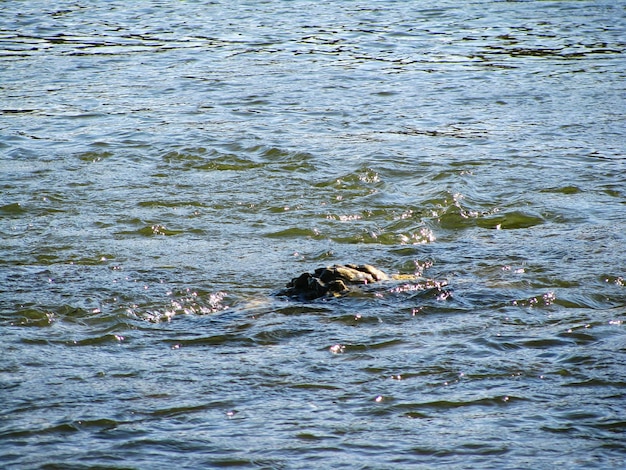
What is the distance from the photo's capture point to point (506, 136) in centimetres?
925

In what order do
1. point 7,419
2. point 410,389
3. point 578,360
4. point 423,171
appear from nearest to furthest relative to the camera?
point 7,419
point 410,389
point 578,360
point 423,171

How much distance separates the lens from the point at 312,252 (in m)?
6.50

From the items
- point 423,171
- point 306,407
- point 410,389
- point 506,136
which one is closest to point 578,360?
point 410,389

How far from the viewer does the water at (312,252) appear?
4.02 m

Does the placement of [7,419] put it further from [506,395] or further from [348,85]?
[348,85]

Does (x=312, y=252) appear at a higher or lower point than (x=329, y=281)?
lower

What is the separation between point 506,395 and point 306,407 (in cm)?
93

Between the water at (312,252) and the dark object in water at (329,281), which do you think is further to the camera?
the dark object in water at (329,281)

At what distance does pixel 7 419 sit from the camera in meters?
4.07

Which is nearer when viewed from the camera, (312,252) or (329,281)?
(329,281)

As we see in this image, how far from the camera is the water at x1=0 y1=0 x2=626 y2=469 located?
4.02 m

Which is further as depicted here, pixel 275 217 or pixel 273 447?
pixel 275 217

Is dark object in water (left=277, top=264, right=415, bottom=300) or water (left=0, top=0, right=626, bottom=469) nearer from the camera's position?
water (left=0, top=0, right=626, bottom=469)

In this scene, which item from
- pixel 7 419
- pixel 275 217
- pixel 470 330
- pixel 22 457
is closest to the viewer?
pixel 22 457
